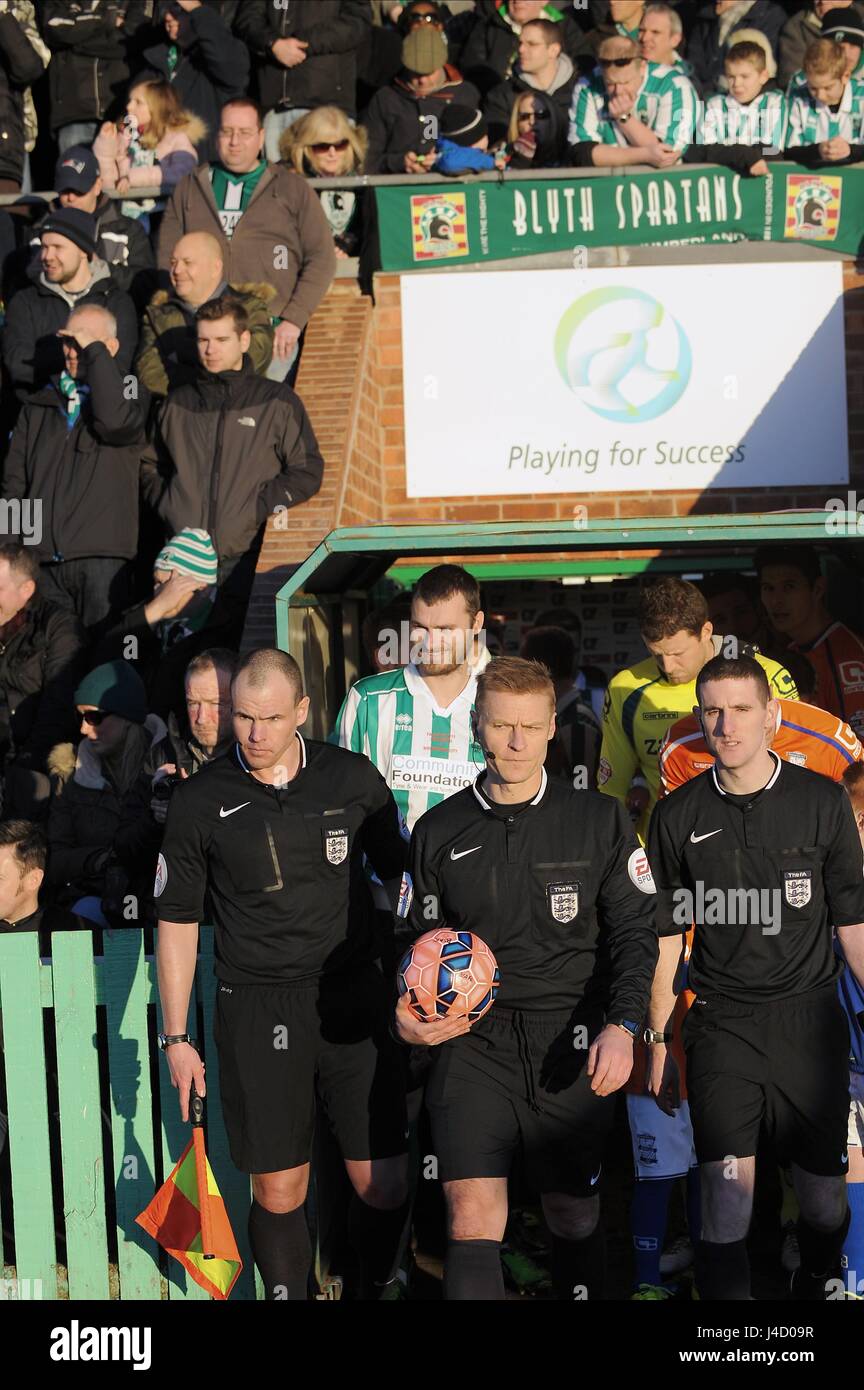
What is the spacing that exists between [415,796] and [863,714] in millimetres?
2621

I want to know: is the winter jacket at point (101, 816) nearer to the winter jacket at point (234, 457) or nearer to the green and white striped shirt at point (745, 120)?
the winter jacket at point (234, 457)

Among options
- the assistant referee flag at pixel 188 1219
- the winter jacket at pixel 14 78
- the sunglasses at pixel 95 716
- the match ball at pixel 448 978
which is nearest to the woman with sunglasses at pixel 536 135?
the winter jacket at pixel 14 78

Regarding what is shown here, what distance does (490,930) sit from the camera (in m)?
4.89

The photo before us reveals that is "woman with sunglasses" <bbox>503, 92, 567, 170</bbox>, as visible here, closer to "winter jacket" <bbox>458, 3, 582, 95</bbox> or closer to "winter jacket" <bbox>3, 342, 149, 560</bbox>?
"winter jacket" <bbox>458, 3, 582, 95</bbox>

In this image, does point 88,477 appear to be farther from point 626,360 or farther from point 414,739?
point 414,739

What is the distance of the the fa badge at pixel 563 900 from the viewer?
4891mm

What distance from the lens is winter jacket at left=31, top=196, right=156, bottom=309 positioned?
10234mm

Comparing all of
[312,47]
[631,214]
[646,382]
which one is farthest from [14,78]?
[646,382]

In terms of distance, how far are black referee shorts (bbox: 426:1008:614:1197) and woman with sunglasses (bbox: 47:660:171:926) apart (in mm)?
2171

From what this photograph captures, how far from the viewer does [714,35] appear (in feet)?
40.4

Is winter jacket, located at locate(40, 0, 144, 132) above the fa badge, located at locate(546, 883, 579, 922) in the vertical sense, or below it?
above

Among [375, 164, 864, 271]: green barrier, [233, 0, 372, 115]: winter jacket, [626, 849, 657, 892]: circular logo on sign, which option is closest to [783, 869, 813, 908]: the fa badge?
[626, 849, 657, 892]: circular logo on sign
